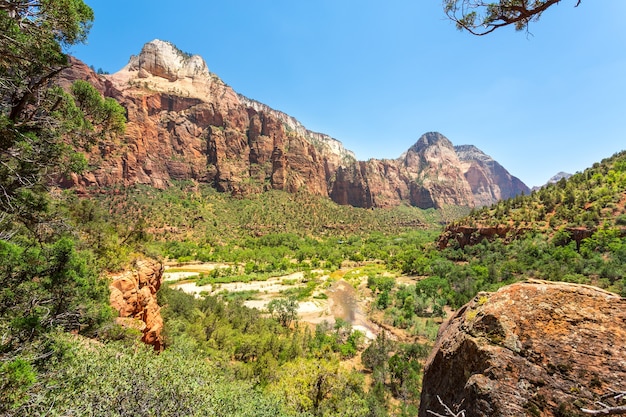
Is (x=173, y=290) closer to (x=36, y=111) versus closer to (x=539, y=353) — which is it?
(x=36, y=111)

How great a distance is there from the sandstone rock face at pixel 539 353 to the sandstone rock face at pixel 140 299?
11977 millimetres

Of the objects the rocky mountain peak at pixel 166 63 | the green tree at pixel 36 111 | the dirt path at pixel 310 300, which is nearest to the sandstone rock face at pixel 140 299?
the green tree at pixel 36 111

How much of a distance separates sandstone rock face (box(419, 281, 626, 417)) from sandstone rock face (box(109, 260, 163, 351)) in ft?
39.3

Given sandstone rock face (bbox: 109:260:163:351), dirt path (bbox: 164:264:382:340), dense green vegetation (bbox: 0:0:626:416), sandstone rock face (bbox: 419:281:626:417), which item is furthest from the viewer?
dirt path (bbox: 164:264:382:340)

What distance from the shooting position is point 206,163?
11762cm

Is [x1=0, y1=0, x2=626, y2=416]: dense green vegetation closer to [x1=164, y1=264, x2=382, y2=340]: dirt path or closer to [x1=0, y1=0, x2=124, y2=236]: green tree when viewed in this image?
[x1=0, y1=0, x2=124, y2=236]: green tree

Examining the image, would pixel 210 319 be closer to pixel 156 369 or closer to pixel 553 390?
pixel 156 369

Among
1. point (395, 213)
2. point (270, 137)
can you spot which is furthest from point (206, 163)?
point (395, 213)

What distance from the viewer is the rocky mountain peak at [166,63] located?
12946 centimetres

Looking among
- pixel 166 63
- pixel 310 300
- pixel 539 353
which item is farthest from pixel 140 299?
pixel 166 63

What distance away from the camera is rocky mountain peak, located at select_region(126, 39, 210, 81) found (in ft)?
425

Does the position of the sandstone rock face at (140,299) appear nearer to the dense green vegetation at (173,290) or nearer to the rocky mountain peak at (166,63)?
the dense green vegetation at (173,290)

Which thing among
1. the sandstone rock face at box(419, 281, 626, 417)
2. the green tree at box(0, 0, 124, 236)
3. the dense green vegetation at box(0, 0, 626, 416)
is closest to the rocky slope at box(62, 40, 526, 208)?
the dense green vegetation at box(0, 0, 626, 416)

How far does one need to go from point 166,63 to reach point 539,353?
6525 inches
